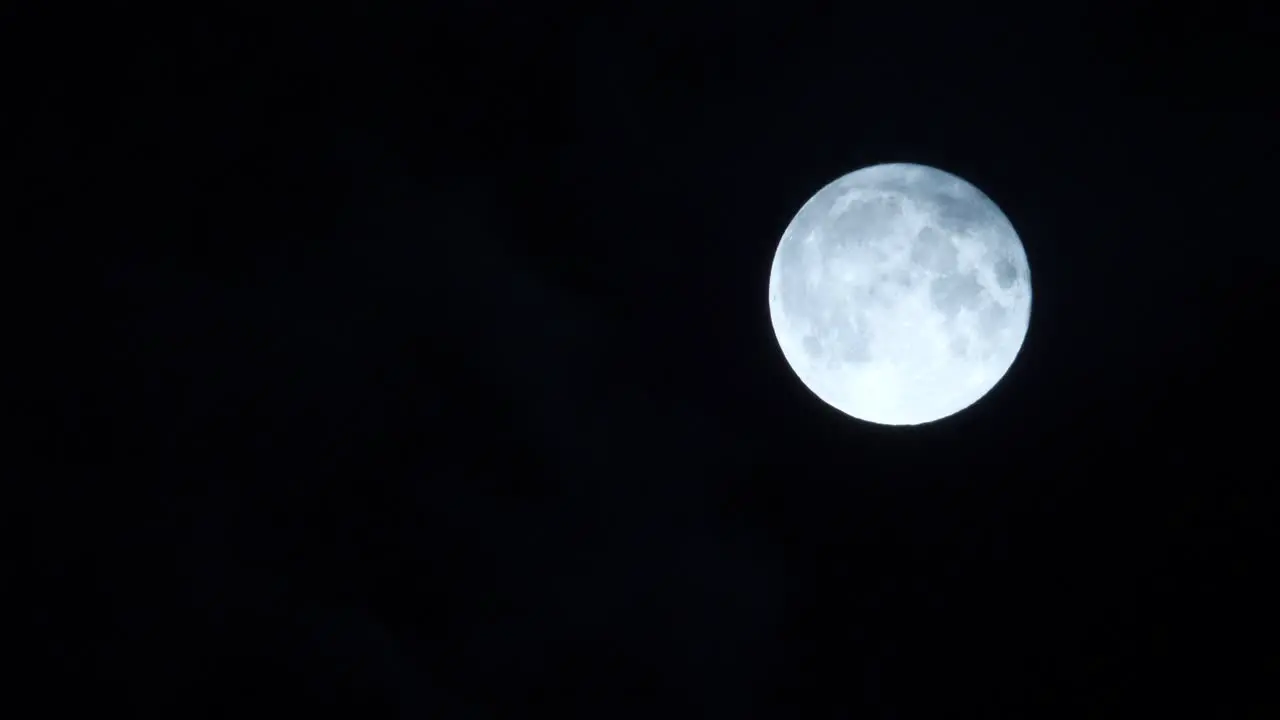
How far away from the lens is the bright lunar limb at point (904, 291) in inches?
339

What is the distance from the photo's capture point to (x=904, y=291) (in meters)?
8.60

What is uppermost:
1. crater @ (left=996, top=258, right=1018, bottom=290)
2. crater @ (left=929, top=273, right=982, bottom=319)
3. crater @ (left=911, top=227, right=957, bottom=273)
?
crater @ (left=996, top=258, right=1018, bottom=290)

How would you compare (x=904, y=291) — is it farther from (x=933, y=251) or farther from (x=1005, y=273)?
(x=1005, y=273)

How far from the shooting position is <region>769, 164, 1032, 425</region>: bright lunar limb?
339 inches

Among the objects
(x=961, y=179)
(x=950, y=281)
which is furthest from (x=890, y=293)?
(x=961, y=179)

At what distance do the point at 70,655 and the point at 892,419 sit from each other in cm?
1309

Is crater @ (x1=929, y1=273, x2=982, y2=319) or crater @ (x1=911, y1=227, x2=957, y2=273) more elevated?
crater @ (x1=911, y1=227, x2=957, y2=273)

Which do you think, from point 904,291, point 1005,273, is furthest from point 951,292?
point 1005,273

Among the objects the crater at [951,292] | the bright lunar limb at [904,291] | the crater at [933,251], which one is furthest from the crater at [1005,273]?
the crater at [933,251]

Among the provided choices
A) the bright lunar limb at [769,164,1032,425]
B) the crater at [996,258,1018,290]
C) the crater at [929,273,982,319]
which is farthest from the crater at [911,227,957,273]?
the crater at [996,258,1018,290]

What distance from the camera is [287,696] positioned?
38.7 ft

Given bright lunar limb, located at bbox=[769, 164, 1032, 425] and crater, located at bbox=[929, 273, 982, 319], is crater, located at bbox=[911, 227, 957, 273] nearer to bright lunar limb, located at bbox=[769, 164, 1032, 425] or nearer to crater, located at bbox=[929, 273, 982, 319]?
bright lunar limb, located at bbox=[769, 164, 1032, 425]

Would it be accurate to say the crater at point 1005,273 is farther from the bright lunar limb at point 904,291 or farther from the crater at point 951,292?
the crater at point 951,292

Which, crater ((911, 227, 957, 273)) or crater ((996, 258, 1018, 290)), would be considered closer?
crater ((911, 227, 957, 273))
